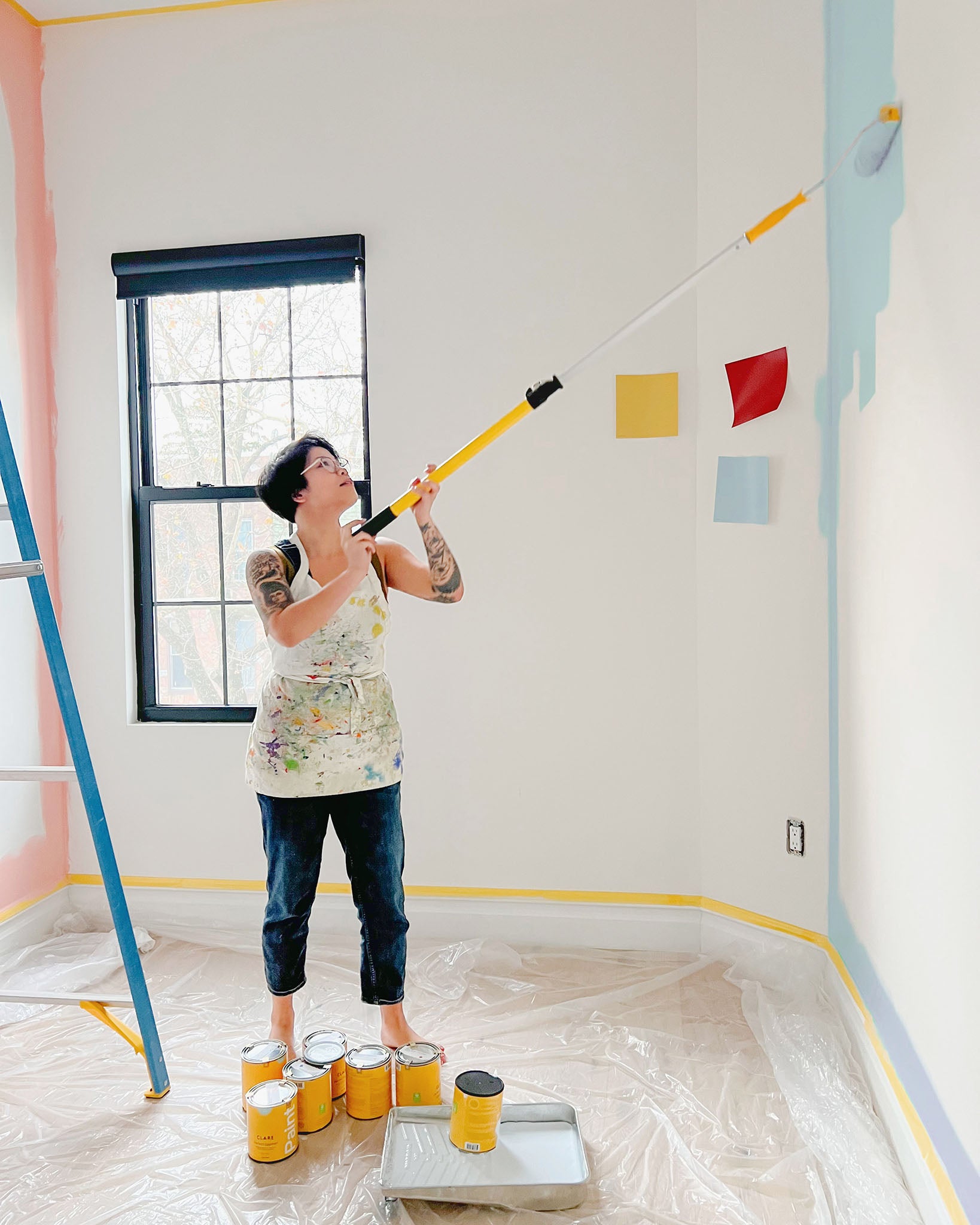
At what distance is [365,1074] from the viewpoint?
71.2 inches

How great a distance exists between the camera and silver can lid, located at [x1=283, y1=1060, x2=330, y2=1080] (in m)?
1.78

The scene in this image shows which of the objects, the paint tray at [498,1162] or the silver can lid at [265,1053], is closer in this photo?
the paint tray at [498,1162]

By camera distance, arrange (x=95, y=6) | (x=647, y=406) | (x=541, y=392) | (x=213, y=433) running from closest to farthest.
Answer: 1. (x=541, y=392)
2. (x=647, y=406)
3. (x=95, y=6)
4. (x=213, y=433)

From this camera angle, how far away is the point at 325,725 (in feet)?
6.14

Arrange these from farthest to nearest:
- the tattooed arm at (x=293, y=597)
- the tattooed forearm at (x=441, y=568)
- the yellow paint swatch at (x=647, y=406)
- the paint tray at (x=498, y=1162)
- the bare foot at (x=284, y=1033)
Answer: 1. the yellow paint swatch at (x=647, y=406)
2. the bare foot at (x=284, y=1033)
3. the tattooed forearm at (x=441, y=568)
4. the tattooed arm at (x=293, y=597)
5. the paint tray at (x=498, y=1162)

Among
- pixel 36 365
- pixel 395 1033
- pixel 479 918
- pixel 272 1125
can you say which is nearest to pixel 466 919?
pixel 479 918

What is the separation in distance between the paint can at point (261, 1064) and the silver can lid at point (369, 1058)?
13 centimetres

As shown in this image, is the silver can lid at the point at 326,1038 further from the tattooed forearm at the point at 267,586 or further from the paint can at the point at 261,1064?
the tattooed forearm at the point at 267,586

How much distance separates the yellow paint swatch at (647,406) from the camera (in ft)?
8.13

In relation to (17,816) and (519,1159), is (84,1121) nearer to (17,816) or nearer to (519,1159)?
(519,1159)

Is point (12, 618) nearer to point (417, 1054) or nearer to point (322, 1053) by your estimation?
point (322, 1053)

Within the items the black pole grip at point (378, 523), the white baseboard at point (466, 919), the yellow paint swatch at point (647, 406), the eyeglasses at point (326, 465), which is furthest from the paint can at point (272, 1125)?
the yellow paint swatch at point (647, 406)

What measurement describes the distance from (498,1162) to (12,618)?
203 cm

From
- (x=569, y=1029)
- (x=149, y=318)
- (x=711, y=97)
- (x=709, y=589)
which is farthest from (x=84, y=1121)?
(x=711, y=97)
